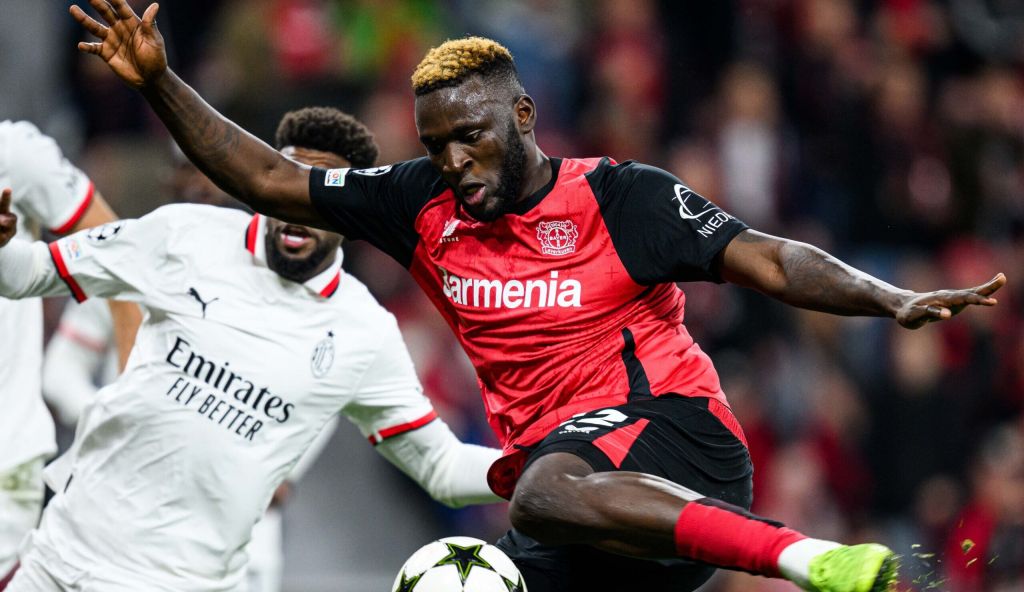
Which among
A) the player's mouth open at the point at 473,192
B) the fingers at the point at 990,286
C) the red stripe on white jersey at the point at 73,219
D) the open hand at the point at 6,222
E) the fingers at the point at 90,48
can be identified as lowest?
the red stripe on white jersey at the point at 73,219

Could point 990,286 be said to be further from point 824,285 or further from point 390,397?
point 390,397

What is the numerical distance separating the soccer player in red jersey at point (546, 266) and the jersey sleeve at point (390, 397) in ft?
1.96

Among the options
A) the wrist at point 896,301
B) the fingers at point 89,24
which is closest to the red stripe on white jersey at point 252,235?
the fingers at point 89,24

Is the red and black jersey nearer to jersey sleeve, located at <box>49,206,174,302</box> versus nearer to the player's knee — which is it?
the player's knee

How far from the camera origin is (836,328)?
33.3 ft

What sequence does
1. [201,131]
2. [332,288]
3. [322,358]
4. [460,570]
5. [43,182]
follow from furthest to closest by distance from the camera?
[43,182], [332,288], [322,358], [201,131], [460,570]

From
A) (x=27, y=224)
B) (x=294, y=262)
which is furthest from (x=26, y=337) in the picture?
(x=294, y=262)

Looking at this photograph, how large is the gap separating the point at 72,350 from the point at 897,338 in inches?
225

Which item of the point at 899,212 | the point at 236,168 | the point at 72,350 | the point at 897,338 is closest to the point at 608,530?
the point at 236,168

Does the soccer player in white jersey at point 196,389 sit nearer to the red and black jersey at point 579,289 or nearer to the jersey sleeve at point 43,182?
the jersey sleeve at point 43,182

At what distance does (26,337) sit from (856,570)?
339cm

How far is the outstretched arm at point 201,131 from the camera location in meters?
4.46

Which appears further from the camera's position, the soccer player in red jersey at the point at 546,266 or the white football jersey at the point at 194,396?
the white football jersey at the point at 194,396

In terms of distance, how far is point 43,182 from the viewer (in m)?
5.50
